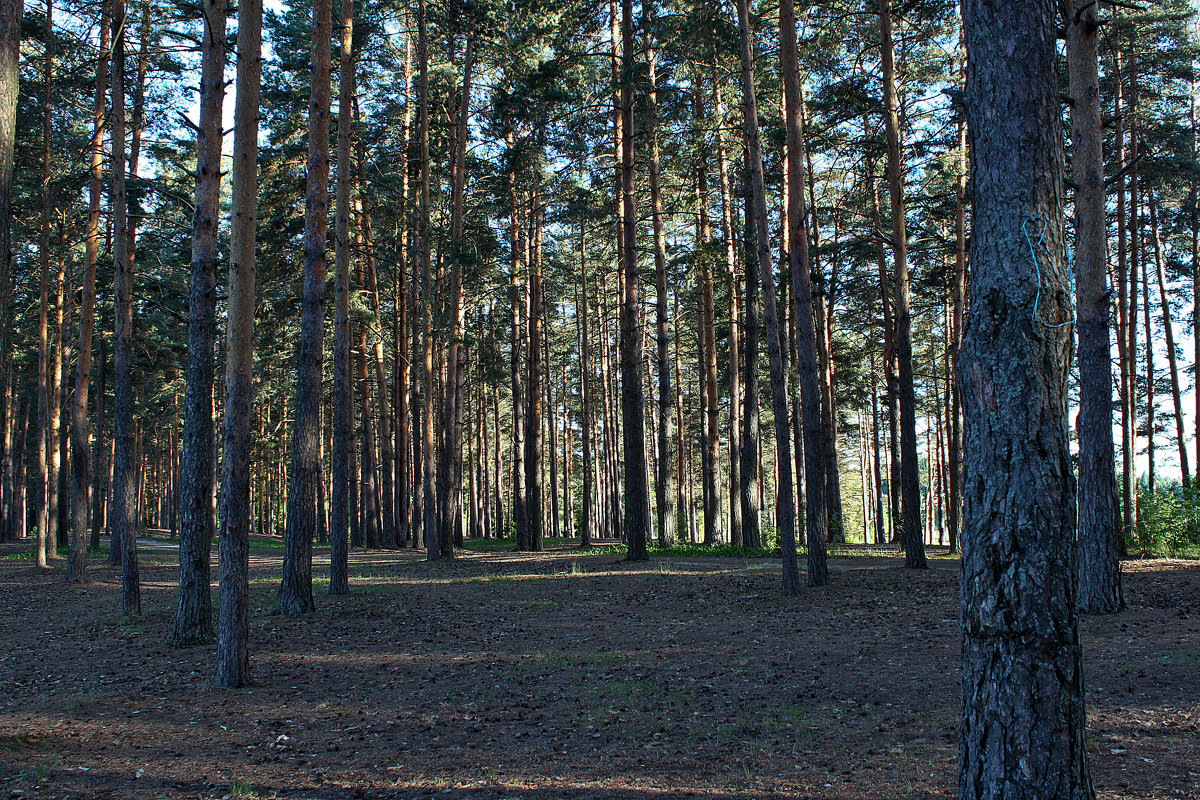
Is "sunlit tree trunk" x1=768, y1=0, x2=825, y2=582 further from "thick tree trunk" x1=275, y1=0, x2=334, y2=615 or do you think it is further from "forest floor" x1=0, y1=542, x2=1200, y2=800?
"thick tree trunk" x1=275, y1=0, x2=334, y2=615

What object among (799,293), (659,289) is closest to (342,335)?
(799,293)

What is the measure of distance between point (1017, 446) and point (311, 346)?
33.0ft

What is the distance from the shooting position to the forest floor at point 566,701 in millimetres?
4879

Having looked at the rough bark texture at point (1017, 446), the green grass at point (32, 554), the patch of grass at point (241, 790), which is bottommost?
the green grass at point (32, 554)

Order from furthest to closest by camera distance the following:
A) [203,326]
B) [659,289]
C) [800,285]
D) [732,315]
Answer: [732,315] < [659,289] < [800,285] < [203,326]

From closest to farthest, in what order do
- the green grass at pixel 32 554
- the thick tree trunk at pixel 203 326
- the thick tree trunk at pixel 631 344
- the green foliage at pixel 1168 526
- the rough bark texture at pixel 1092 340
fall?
the thick tree trunk at pixel 203 326 < the rough bark texture at pixel 1092 340 < the thick tree trunk at pixel 631 344 < the green foliage at pixel 1168 526 < the green grass at pixel 32 554

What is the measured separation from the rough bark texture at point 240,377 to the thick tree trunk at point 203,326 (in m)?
0.99

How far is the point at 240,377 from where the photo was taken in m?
7.60

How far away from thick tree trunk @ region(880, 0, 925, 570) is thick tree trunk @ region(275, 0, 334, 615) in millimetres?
10270

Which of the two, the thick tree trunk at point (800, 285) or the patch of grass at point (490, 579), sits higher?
the thick tree trunk at point (800, 285)

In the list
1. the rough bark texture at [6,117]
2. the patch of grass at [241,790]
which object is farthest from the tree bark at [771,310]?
the rough bark texture at [6,117]

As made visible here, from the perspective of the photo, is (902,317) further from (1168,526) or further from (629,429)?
(1168,526)

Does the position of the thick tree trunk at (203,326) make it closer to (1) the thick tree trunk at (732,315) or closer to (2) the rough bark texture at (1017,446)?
(2) the rough bark texture at (1017,446)

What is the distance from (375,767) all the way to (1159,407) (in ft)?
117
